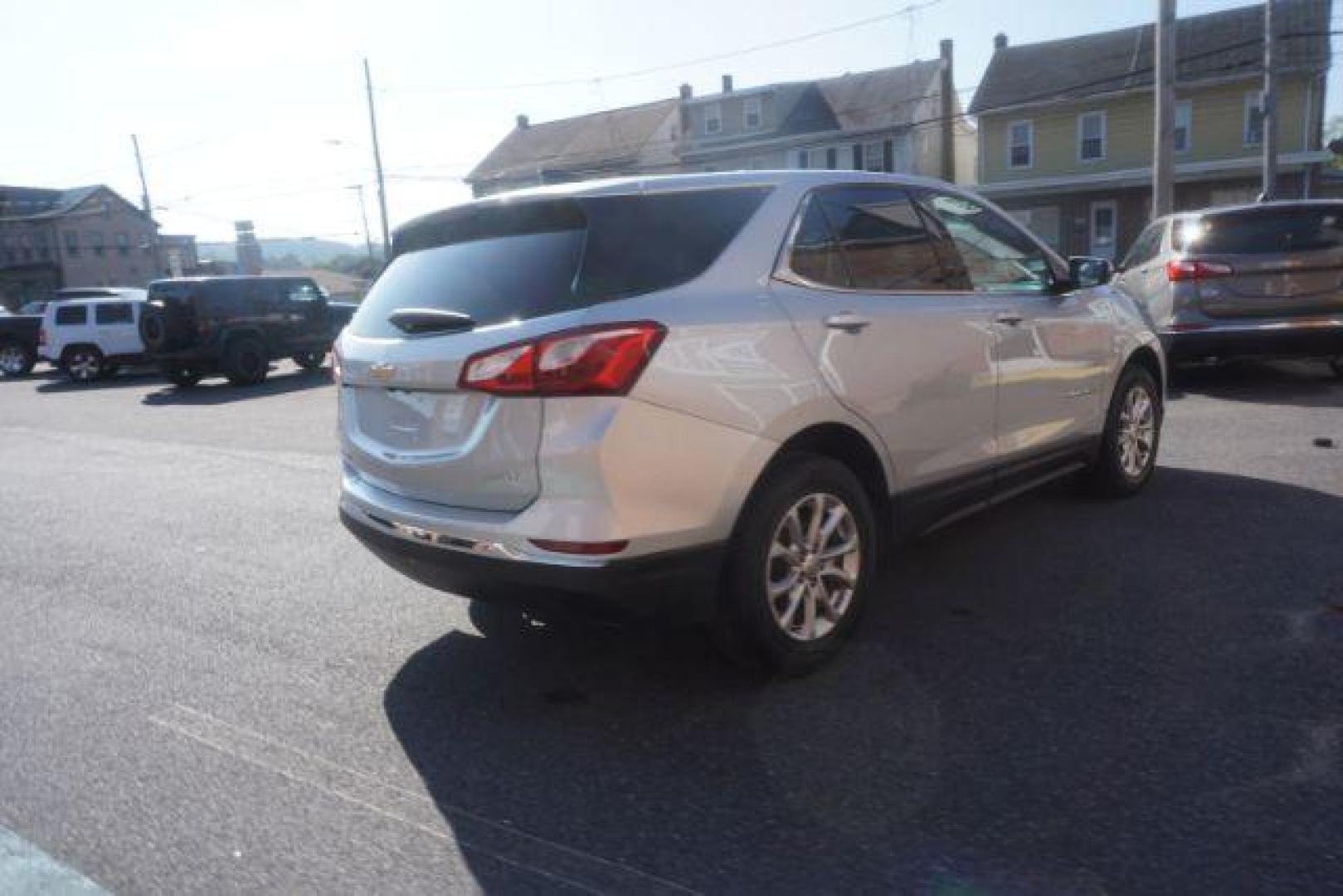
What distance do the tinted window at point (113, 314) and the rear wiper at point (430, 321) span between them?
1967cm

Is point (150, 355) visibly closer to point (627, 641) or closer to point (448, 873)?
point (627, 641)

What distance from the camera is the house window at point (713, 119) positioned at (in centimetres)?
4119

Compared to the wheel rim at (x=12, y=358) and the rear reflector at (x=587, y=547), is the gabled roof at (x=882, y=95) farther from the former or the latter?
the rear reflector at (x=587, y=547)

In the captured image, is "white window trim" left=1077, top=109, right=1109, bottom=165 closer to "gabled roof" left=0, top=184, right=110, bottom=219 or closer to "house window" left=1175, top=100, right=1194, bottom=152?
"house window" left=1175, top=100, right=1194, bottom=152

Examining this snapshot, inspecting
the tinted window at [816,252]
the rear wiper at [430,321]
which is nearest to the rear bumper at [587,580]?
the rear wiper at [430,321]

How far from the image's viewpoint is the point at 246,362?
1683 cm

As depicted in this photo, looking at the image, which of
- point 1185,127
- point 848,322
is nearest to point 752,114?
point 1185,127

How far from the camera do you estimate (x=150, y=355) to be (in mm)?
16797

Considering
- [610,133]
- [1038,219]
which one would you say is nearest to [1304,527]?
[1038,219]

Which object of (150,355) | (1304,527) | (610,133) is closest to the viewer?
(1304,527)

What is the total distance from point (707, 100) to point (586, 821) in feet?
136

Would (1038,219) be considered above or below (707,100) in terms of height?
below

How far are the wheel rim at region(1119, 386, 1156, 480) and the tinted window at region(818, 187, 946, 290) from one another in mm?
1998

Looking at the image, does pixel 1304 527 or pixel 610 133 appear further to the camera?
pixel 610 133
